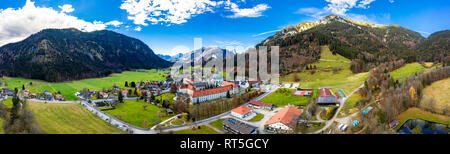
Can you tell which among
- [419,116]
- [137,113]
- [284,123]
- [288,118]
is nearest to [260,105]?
[288,118]

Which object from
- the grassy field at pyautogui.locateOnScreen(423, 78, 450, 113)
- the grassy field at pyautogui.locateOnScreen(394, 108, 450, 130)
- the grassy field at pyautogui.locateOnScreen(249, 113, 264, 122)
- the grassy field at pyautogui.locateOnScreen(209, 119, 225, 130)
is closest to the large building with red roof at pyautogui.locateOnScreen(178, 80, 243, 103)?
the grassy field at pyautogui.locateOnScreen(209, 119, 225, 130)

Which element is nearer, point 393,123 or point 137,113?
point 393,123

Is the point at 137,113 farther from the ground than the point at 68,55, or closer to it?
closer to it

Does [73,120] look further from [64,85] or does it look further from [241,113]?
[64,85]

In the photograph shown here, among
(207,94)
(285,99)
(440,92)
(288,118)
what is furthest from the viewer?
(207,94)

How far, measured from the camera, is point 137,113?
2514 cm

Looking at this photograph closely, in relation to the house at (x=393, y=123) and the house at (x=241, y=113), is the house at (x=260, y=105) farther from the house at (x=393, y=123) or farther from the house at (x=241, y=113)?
the house at (x=393, y=123)

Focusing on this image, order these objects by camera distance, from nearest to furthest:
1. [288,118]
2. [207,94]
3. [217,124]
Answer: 1. [288,118]
2. [217,124]
3. [207,94]

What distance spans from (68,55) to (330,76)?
122 m

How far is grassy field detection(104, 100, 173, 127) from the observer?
21.9m

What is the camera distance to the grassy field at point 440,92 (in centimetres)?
2022

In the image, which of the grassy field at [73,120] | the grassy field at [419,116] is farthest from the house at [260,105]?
the grassy field at [73,120]

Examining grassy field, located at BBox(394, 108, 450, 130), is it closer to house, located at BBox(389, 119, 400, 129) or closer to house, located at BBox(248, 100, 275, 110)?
house, located at BBox(389, 119, 400, 129)

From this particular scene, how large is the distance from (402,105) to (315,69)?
37.1 metres
